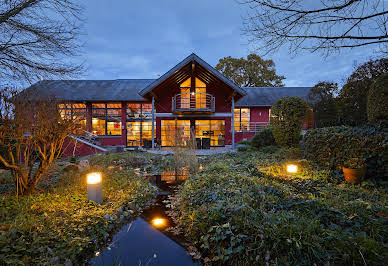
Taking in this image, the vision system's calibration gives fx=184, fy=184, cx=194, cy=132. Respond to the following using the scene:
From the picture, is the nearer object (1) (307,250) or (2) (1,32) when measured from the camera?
(1) (307,250)

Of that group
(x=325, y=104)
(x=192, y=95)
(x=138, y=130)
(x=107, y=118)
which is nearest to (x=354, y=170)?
(x=325, y=104)

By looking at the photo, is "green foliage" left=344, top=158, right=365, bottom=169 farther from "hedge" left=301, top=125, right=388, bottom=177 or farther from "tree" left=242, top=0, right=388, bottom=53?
"tree" left=242, top=0, right=388, bottom=53

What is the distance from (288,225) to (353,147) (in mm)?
3065

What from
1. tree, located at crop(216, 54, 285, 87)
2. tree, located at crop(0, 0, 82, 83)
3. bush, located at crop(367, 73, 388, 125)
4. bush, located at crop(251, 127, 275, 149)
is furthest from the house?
tree, located at crop(216, 54, 285, 87)

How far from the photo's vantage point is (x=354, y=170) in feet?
11.8

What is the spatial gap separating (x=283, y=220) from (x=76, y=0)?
5757 millimetres

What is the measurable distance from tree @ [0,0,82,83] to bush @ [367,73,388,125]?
6.70 meters

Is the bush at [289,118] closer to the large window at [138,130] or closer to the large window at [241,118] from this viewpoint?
the large window at [241,118]

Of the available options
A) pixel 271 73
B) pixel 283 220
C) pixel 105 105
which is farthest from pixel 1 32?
pixel 271 73

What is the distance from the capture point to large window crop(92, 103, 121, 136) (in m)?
14.4

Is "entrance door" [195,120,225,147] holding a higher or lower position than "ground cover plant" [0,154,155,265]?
higher

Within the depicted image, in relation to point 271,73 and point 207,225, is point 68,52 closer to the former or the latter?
point 207,225

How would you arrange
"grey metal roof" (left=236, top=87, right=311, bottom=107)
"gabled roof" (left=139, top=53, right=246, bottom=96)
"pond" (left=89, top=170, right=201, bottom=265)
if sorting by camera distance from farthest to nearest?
1. "grey metal roof" (left=236, top=87, right=311, bottom=107)
2. "gabled roof" (left=139, top=53, right=246, bottom=96)
3. "pond" (left=89, top=170, right=201, bottom=265)

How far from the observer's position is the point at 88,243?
2.20 metres
